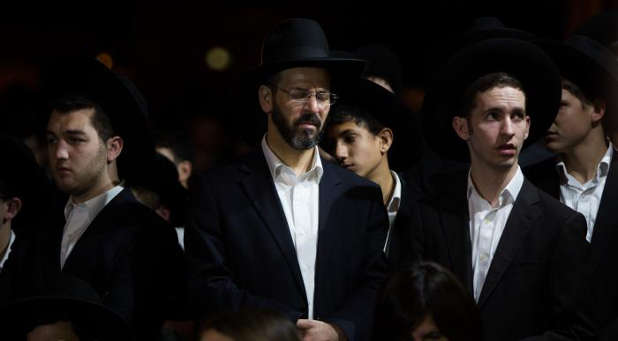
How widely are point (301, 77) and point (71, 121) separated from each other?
1.13 meters

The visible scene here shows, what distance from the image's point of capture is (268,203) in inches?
157

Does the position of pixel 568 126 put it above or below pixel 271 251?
above

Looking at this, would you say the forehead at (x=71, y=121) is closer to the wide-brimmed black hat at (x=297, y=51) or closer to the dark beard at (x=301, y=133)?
the wide-brimmed black hat at (x=297, y=51)

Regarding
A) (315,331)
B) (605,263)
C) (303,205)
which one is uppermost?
(303,205)

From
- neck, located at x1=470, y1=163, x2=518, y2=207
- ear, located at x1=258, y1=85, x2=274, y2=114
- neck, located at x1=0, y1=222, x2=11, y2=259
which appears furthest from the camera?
neck, located at x1=0, y1=222, x2=11, y2=259

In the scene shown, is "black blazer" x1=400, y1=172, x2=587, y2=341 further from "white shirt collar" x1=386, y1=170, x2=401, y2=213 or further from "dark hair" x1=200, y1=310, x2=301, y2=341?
"dark hair" x1=200, y1=310, x2=301, y2=341

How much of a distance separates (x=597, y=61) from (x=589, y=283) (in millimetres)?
1134

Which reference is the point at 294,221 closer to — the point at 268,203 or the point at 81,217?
the point at 268,203

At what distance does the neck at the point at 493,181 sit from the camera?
3.95 meters

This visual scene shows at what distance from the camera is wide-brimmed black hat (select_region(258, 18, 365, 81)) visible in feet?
13.4

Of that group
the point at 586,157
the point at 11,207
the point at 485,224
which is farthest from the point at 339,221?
the point at 11,207

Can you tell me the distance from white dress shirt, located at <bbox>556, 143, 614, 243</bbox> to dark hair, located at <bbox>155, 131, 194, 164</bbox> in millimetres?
2899

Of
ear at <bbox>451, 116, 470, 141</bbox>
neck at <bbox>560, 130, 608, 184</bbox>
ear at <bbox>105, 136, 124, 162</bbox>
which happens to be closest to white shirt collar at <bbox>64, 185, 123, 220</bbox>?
ear at <bbox>105, 136, 124, 162</bbox>

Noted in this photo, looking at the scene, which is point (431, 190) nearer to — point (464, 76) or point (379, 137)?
point (464, 76)
